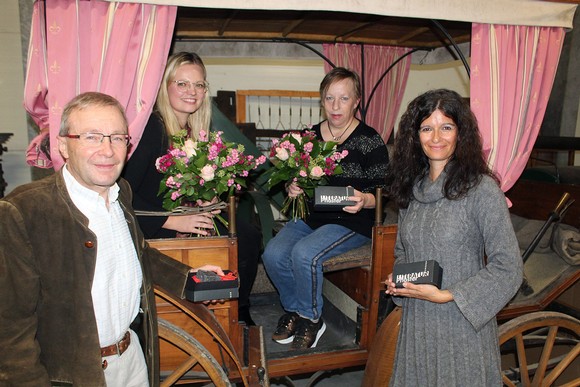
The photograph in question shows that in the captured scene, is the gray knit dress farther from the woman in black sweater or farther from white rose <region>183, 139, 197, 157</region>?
white rose <region>183, 139, 197, 157</region>

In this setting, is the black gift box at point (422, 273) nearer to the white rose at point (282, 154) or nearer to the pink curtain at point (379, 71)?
the white rose at point (282, 154)

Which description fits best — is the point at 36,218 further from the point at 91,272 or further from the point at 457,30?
the point at 457,30

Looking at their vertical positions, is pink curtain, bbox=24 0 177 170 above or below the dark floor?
above

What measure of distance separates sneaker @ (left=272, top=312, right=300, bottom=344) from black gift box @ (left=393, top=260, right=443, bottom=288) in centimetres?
114

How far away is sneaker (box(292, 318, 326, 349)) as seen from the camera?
108 inches

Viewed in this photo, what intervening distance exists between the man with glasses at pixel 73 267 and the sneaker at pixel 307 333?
1218 millimetres

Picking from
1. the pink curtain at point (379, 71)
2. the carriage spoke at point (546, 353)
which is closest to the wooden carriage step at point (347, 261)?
the carriage spoke at point (546, 353)

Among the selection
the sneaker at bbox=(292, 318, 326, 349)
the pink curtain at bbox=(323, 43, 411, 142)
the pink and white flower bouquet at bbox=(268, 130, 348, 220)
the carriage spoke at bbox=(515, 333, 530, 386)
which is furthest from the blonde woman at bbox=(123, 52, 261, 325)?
the pink curtain at bbox=(323, 43, 411, 142)

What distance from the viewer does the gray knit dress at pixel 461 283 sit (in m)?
1.77

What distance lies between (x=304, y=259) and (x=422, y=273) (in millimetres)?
1013

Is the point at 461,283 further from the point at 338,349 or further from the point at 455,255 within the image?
the point at 338,349

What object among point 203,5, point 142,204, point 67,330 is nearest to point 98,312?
point 67,330

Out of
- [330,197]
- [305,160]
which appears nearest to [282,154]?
[305,160]

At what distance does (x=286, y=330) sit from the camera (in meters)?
2.85
